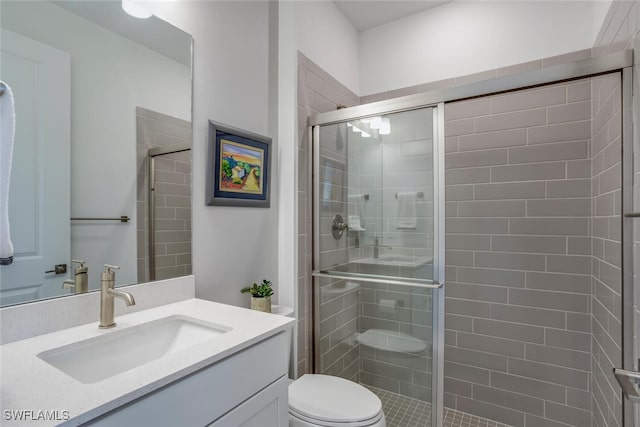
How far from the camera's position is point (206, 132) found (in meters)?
1.51

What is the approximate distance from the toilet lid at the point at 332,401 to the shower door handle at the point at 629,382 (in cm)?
86

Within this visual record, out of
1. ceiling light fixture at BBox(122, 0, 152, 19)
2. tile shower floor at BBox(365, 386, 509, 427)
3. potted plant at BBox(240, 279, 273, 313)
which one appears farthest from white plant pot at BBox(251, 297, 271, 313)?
ceiling light fixture at BBox(122, 0, 152, 19)

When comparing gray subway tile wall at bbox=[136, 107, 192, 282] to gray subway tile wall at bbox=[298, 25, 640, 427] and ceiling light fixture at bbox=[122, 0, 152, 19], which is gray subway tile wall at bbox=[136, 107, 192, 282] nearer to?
ceiling light fixture at bbox=[122, 0, 152, 19]

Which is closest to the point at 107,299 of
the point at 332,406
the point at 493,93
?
the point at 332,406

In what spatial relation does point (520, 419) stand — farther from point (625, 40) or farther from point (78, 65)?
point (78, 65)

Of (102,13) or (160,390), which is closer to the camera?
(160,390)

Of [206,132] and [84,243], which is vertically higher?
[206,132]

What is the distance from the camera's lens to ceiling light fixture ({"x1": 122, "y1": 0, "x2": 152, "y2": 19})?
1.22 m

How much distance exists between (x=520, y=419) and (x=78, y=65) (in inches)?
113

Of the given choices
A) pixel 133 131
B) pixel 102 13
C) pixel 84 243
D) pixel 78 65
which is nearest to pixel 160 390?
pixel 84 243

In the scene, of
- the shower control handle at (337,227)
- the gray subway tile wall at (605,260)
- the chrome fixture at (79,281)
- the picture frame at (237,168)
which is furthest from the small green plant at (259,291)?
the gray subway tile wall at (605,260)

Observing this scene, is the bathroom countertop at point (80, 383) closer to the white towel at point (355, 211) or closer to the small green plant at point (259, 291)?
the small green plant at point (259, 291)

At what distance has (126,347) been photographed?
1.04 m

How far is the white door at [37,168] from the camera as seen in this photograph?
948mm
